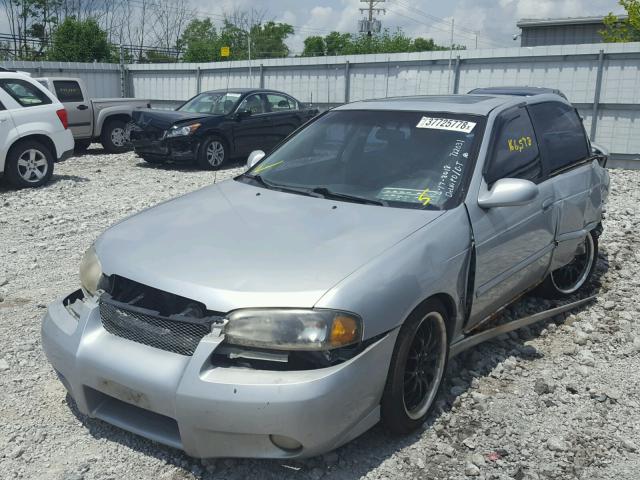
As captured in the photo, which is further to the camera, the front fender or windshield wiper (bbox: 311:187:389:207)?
windshield wiper (bbox: 311:187:389:207)

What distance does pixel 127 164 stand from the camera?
12.9 metres

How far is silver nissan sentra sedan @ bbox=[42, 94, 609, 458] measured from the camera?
257cm

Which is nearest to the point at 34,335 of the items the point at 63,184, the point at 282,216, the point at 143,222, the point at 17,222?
the point at 143,222

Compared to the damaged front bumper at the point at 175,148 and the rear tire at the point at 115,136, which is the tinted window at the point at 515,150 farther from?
the rear tire at the point at 115,136

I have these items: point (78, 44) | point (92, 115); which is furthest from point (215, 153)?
point (78, 44)

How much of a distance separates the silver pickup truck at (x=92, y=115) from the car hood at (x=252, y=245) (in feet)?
36.7

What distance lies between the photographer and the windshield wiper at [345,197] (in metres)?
3.56

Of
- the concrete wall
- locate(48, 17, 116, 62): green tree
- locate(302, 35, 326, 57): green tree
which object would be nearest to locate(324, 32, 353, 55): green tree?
locate(302, 35, 326, 57): green tree

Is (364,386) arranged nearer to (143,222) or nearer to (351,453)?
(351,453)

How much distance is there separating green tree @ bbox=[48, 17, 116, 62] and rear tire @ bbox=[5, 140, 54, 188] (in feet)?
61.2

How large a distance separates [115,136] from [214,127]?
11.5ft

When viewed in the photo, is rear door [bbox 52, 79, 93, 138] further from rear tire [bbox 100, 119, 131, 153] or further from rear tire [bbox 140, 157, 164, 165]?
rear tire [bbox 140, 157, 164, 165]

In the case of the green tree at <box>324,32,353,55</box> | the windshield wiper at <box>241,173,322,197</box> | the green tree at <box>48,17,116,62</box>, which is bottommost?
the windshield wiper at <box>241,173,322,197</box>

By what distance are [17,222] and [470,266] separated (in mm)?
6136
